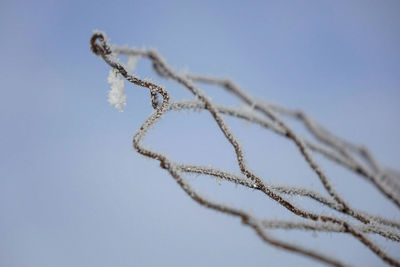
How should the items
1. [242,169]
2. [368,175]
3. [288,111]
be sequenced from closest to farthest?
1. [242,169]
2. [368,175]
3. [288,111]

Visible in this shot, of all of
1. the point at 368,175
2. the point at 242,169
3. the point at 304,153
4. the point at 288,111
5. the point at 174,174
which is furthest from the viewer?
the point at 288,111

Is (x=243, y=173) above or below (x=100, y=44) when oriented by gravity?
below

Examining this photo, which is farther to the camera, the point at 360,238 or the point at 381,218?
the point at 381,218

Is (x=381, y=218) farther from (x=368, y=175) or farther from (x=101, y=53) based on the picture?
(x=101, y=53)

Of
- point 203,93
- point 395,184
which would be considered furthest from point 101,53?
point 395,184

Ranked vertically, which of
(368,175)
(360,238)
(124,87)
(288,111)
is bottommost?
(360,238)

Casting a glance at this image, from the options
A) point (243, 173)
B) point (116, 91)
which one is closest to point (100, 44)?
point (116, 91)

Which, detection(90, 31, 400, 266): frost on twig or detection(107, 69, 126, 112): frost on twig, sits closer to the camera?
detection(90, 31, 400, 266): frost on twig

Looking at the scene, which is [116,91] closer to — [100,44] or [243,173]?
[100,44]

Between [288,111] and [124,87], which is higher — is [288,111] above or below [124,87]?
above

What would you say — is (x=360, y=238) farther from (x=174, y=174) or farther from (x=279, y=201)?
(x=174, y=174)

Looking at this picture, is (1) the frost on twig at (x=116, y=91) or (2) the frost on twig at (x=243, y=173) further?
(1) the frost on twig at (x=116, y=91)
